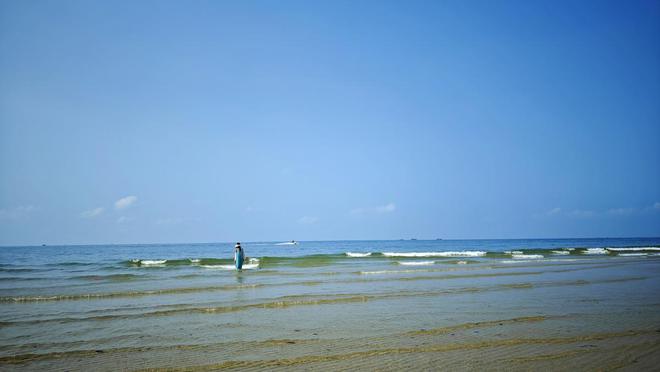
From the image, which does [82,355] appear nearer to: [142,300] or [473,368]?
[473,368]

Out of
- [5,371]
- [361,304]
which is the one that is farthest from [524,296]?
[5,371]

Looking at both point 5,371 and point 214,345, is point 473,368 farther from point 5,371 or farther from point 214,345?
point 5,371

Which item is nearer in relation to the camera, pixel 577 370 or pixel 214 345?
pixel 577 370

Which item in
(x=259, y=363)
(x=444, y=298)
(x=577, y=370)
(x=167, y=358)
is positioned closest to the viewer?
(x=577, y=370)

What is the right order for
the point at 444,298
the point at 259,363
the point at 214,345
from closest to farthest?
the point at 259,363 → the point at 214,345 → the point at 444,298

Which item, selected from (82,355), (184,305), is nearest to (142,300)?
(184,305)

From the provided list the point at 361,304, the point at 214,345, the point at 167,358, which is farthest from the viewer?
the point at 361,304

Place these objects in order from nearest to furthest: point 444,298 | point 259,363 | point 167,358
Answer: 1. point 259,363
2. point 167,358
3. point 444,298

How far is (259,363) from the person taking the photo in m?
7.07

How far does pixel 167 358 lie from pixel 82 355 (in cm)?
188

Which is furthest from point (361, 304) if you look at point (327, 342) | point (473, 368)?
point (473, 368)

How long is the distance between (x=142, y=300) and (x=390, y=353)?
12.1 m

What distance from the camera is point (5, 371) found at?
279 inches

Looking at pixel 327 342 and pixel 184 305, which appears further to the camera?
pixel 184 305
